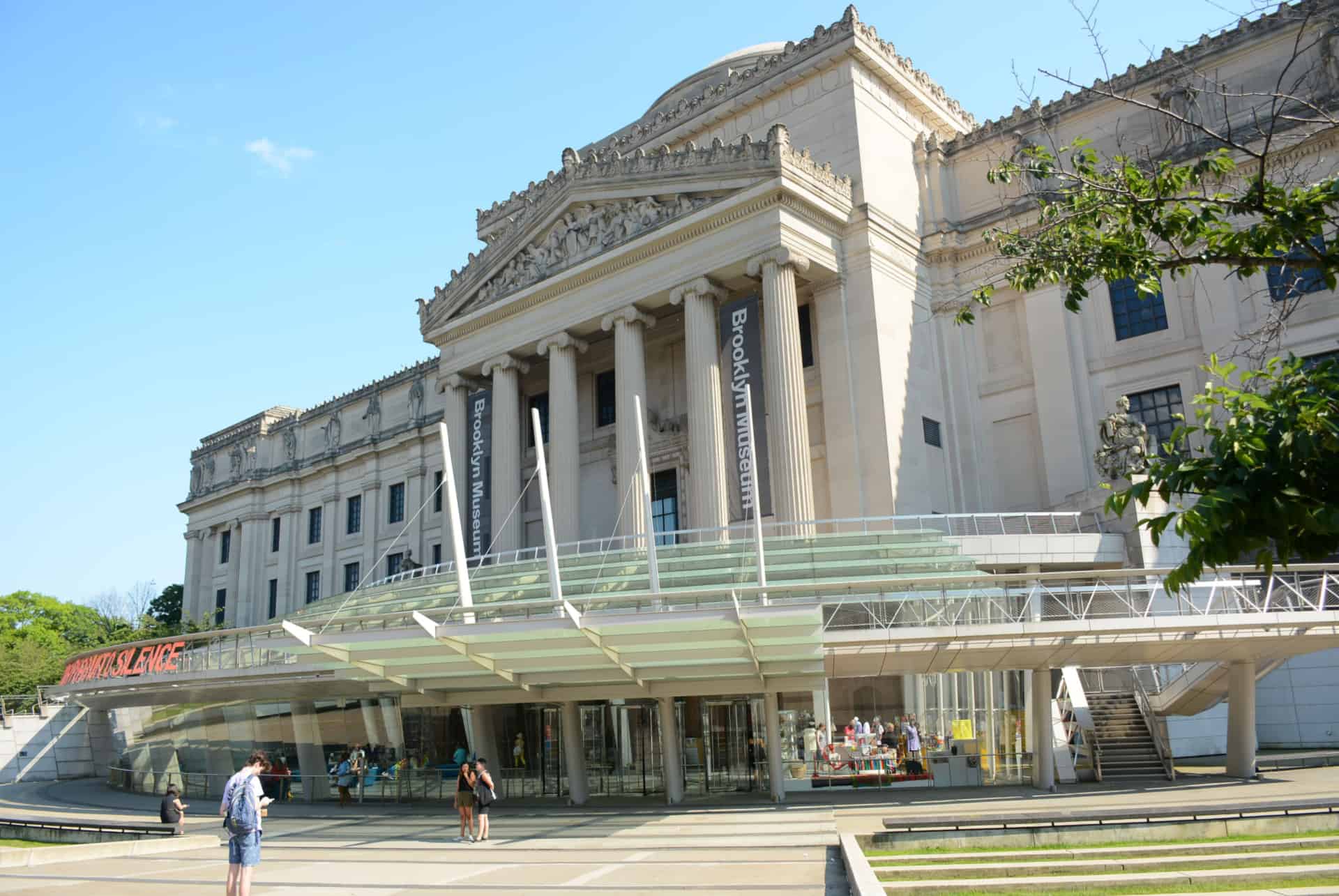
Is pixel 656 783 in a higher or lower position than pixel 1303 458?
lower

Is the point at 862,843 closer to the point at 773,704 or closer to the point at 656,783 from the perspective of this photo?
the point at 773,704

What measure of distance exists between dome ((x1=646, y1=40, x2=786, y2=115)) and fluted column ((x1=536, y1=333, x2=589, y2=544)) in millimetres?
15234

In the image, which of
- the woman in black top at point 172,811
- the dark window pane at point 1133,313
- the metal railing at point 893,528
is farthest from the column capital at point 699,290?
the woman in black top at point 172,811

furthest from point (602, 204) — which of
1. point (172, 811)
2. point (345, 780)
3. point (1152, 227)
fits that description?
point (1152, 227)

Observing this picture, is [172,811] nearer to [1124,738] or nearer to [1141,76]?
[1124,738]

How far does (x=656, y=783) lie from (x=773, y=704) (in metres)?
4.97

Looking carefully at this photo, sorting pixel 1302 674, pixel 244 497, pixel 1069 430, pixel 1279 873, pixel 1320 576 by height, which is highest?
pixel 244 497

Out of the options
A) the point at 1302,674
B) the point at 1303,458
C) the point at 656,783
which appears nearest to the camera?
the point at 1303,458

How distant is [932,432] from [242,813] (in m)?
32.4

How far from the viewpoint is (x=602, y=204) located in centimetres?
4488

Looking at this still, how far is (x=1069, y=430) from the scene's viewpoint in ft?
134

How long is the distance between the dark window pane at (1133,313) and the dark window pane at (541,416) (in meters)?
23.6

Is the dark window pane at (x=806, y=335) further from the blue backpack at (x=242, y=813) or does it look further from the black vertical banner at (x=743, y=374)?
the blue backpack at (x=242, y=813)

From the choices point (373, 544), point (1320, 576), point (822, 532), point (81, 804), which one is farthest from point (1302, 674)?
point (373, 544)
